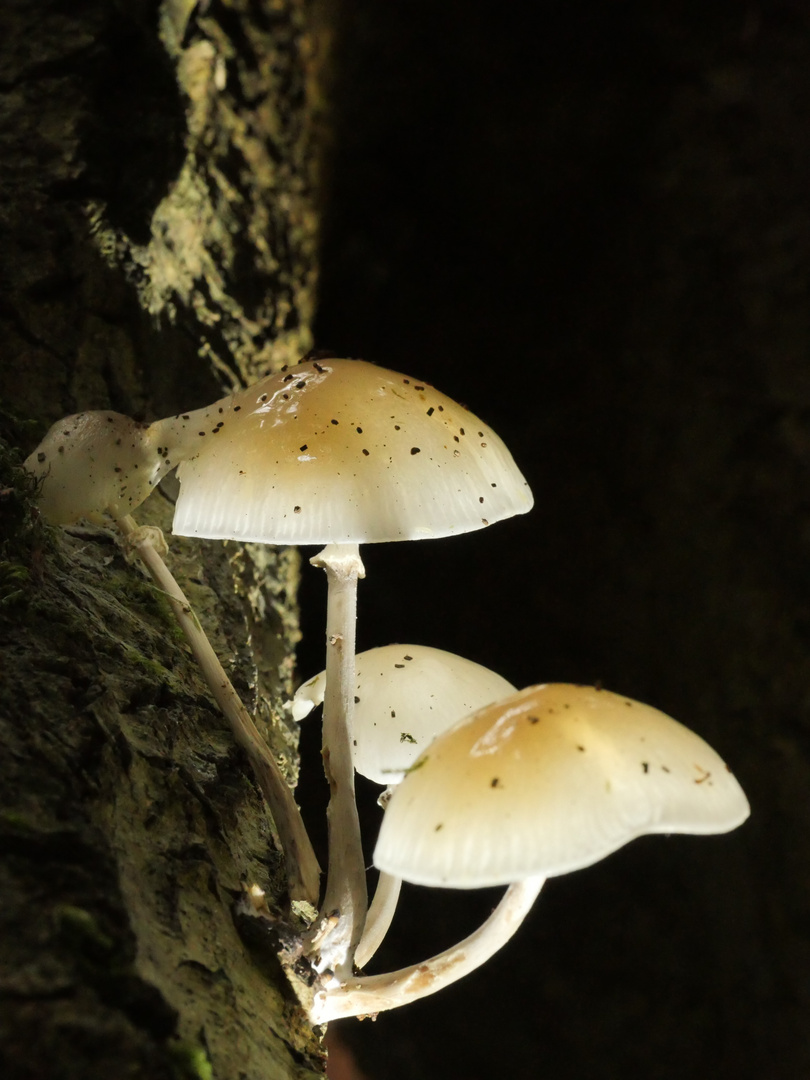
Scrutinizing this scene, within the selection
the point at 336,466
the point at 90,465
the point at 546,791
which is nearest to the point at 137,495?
the point at 90,465

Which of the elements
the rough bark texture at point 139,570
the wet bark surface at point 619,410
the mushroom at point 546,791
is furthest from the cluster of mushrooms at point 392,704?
the wet bark surface at point 619,410

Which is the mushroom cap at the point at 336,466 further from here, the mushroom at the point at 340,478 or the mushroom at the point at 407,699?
the mushroom at the point at 407,699

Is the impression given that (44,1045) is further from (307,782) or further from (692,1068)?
(692,1068)

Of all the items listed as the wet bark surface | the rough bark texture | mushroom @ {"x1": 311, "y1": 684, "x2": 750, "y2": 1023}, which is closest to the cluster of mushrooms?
mushroom @ {"x1": 311, "y1": 684, "x2": 750, "y2": 1023}

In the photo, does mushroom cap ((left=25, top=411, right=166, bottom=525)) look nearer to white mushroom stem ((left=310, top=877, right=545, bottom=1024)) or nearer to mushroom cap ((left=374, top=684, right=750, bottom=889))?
mushroom cap ((left=374, top=684, right=750, bottom=889))

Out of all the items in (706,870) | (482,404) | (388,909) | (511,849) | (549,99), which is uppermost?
(549,99)

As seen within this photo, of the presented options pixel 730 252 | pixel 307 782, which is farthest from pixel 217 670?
pixel 730 252

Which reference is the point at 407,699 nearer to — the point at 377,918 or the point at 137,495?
the point at 377,918
